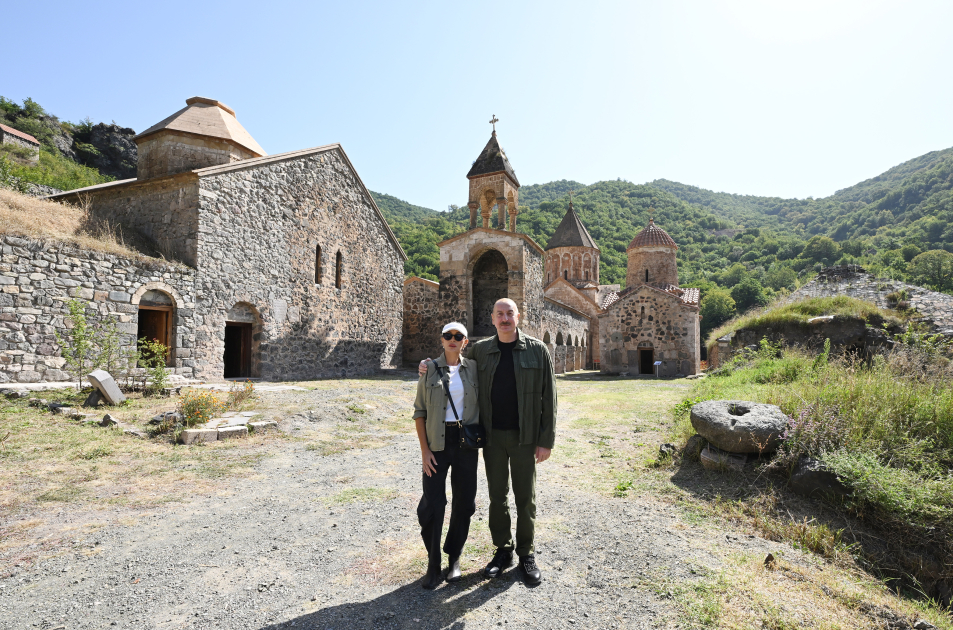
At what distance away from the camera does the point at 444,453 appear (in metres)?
2.95

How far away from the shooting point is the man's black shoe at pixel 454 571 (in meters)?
2.91

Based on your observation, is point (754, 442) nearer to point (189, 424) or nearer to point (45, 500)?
point (45, 500)

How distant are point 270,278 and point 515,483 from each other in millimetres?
11889

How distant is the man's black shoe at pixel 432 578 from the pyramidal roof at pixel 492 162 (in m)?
16.5

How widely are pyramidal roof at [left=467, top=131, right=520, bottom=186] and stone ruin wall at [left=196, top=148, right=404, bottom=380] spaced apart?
441 centimetres

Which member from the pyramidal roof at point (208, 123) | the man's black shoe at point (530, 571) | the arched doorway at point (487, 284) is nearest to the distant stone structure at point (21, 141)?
the pyramidal roof at point (208, 123)

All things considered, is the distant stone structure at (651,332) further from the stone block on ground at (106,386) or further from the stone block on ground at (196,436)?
the stone block on ground at (106,386)

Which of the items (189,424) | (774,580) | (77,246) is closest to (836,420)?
(774,580)

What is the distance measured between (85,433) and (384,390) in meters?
6.30

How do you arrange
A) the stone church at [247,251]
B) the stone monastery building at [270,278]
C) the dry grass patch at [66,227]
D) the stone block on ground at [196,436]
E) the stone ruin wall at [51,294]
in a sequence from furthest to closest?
the stone church at [247,251] → the stone monastery building at [270,278] → the dry grass patch at [66,227] → the stone ruin wall at [51,294] → the stone block on ground at [196,436]

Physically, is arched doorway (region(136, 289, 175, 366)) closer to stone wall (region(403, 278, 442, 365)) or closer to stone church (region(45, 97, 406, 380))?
stone church (region(45, 97, 406, 380))

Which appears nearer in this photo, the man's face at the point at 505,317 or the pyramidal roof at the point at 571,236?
the man's face at the point at 505,317

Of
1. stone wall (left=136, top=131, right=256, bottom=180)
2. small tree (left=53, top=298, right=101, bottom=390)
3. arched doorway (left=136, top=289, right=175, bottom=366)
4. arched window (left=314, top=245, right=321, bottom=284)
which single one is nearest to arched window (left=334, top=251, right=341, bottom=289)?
arched window (left=314, top=245, right=321, bottom=284)

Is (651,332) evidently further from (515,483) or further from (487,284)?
(515,483)
